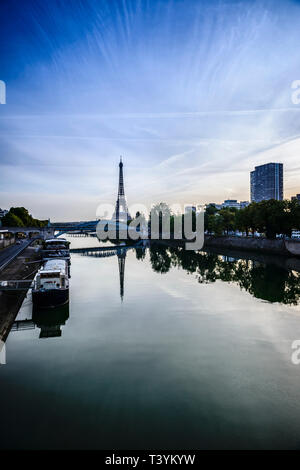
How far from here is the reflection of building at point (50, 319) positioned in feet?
57.8

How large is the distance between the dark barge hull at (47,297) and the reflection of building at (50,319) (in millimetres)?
403

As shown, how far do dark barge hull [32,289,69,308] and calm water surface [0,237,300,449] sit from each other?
0.77m

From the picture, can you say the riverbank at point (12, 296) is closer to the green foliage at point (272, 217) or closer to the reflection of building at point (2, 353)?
the reflection of building at point (2, 353)

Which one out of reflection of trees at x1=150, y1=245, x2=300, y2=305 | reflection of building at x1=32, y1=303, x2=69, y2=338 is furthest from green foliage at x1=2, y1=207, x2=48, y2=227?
reflection of building at x1=32, y1=303, x2=69, y2=338

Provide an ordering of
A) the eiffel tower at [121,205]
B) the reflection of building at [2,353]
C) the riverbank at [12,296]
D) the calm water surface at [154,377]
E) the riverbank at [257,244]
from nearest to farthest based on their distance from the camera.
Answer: the calm water surface at [154,377] < the reflection of building at [2,353] < the riverbank at [12,296] < the riverbank at [257,244] < the eiffel tower at [121,205]

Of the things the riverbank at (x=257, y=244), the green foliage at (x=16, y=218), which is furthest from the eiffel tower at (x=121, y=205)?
the riverbank at (x=257, y=244)

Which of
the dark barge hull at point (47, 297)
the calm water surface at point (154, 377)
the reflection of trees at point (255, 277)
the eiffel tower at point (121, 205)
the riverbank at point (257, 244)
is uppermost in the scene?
the eiffel tower at point (121, 205)

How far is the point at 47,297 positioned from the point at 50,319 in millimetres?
1873

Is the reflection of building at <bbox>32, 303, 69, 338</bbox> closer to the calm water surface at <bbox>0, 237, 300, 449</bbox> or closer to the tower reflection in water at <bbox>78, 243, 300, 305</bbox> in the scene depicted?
the calm water surface at <bbox>0, 237, 300, 449</bbox>

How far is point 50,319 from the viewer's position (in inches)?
782

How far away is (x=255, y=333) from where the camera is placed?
1714 cm

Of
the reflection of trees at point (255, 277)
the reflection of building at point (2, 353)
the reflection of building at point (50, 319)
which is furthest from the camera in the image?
the reflection of trees at point (255, 277)
